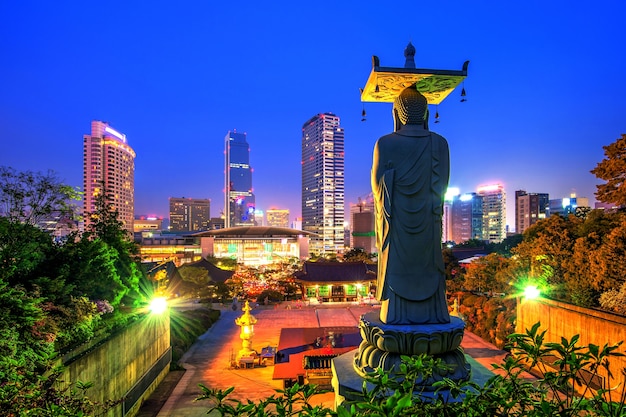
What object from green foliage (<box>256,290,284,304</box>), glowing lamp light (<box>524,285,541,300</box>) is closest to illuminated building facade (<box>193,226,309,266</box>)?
green foliage (<box>256,290,284,304</box>)

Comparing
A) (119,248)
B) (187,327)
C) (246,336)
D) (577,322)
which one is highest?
(119,248)

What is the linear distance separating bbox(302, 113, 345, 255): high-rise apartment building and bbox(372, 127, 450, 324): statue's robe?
3422 inches

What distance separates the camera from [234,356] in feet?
46.6

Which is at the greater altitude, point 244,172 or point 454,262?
point 244,172

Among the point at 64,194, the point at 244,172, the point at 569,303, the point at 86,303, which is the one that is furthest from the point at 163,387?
the point at 244,172

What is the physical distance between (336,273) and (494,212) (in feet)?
306

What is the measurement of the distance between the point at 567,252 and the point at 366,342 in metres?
11.8

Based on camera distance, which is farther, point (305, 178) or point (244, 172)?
point (244, 172)

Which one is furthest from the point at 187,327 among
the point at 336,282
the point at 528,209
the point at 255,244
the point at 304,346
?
the point at 528,209

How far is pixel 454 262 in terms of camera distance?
25844 millimetres

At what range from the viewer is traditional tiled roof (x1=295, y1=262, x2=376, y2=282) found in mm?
26453

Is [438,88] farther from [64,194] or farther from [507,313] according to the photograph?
[507,313]

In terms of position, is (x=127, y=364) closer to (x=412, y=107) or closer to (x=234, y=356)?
(x=234, y=356)

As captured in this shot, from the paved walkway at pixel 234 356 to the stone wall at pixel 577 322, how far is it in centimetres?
228
